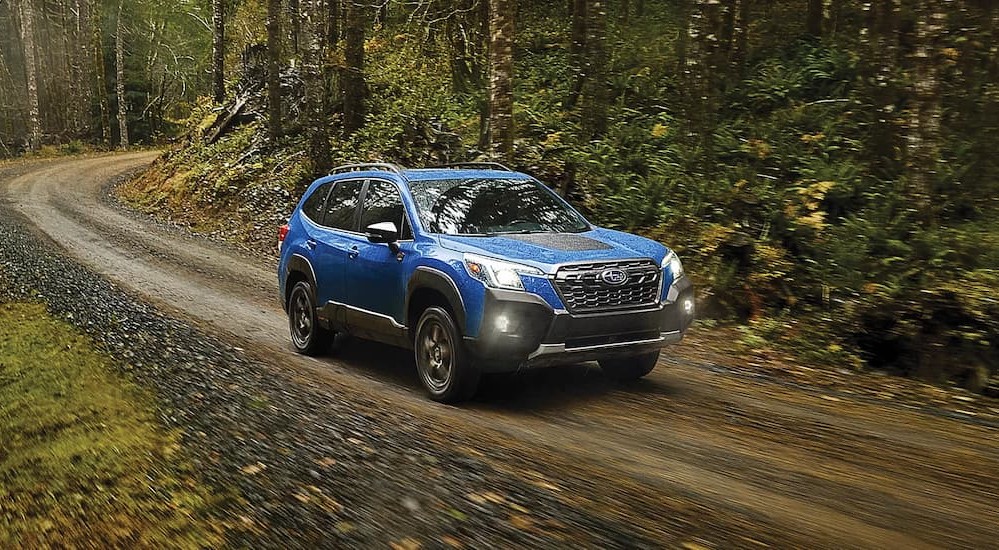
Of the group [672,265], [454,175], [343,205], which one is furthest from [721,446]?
[343,205]

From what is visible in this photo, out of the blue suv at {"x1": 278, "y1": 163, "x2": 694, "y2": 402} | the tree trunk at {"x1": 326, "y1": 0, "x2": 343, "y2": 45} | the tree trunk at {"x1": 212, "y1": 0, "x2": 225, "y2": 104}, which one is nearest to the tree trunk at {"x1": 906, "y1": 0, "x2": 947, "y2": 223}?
the blue suv at {"x1": 278, "y1": 163, "x2": 694, "y2": 402}

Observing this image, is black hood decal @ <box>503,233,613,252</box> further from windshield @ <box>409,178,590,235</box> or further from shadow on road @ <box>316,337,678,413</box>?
shadow on road @ <box>316,337,678,413</box>

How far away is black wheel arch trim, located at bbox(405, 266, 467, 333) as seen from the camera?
6.27 metres

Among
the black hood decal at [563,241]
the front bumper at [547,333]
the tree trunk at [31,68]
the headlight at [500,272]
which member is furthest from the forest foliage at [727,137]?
the tree trunk at [31,68]

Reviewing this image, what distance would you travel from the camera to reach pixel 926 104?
31.0 ft

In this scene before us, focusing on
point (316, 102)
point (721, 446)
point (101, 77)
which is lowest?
point (721, 446)

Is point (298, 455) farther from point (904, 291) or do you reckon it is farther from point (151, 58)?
point (151, 58)

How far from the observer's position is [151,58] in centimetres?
5056

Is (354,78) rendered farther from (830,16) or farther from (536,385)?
(536,385)

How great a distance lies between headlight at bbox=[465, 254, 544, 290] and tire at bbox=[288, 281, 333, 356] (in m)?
2.97

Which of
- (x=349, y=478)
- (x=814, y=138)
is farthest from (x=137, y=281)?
(x=814, y=138)

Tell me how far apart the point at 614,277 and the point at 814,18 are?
42.1ft

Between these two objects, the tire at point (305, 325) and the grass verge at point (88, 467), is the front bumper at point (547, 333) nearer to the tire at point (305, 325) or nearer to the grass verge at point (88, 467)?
the grass verge at point (88, 467)

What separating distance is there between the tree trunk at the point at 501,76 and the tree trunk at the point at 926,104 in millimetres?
5751
